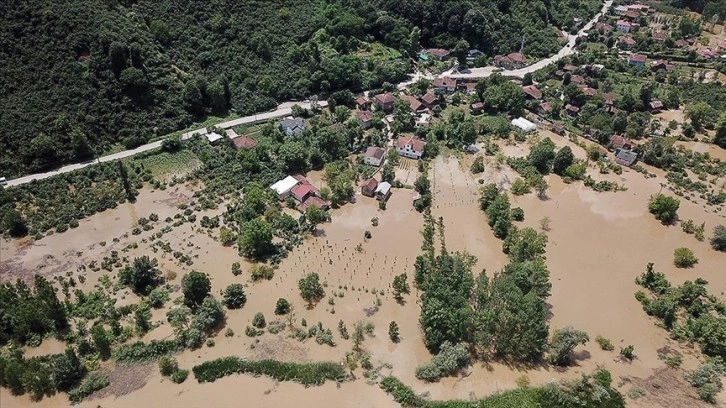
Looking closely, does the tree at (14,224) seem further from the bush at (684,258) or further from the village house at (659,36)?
the village house at (659,36)

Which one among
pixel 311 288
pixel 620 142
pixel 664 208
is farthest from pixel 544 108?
pixel 311 288

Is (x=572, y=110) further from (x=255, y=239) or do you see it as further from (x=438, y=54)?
(x=255, y=239)

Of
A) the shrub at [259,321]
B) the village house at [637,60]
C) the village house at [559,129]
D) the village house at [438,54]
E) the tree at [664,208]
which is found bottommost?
the shrub at [259,321]

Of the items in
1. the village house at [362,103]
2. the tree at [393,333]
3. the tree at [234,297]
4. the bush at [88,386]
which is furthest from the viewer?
the village house at [362,103]

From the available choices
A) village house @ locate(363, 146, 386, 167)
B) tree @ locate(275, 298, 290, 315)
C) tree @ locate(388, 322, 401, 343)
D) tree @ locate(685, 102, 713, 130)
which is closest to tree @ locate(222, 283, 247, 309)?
tree @ locate(275, 298, 290, 315)

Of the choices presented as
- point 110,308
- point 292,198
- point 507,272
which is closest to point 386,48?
point 292,198

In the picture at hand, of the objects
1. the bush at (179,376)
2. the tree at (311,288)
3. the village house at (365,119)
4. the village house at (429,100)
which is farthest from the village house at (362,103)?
the bush at (179,376)

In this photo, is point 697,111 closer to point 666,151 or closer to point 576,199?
point 666,151

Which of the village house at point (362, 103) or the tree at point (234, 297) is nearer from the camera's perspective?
the tree at point (234, 297)
